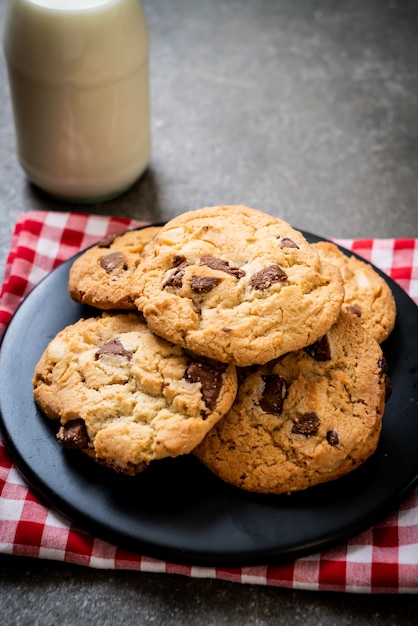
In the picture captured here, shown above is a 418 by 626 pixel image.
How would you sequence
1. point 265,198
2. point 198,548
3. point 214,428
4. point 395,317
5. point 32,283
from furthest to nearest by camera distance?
1. point 265,198
2. point 32,283
3. point 395,317
4. point 214,428
5. point 198,548

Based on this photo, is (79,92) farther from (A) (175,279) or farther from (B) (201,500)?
(B) (201,500)

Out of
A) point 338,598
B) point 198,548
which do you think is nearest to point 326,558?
point 338,598

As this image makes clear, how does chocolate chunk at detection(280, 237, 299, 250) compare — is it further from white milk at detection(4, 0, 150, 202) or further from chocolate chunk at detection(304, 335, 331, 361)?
white milk at detection(4, 0, 150, 202)

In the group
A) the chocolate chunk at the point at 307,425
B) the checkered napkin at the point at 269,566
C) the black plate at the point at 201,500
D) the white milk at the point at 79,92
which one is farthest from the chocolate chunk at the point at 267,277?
the white milk at the point at 79,92

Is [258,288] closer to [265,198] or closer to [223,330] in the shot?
[223,330]

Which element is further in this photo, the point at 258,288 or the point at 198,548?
the point at 258,288

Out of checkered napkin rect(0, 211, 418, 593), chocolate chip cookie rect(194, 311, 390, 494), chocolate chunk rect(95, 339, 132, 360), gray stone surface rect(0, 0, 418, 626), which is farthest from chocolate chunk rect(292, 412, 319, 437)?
gray stone surface rect(0, 0, 418, 626)

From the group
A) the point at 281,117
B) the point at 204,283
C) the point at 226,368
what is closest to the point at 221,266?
the point at 204,283
